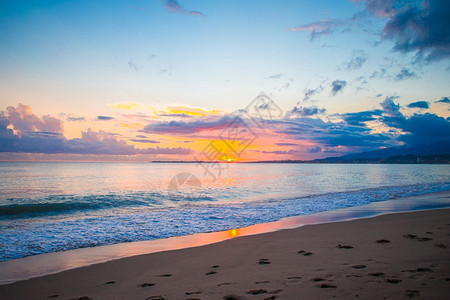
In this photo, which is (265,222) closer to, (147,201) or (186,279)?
(186,279)

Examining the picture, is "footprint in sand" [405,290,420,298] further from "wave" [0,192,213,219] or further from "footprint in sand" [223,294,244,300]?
"wave" [0,192,213,219]

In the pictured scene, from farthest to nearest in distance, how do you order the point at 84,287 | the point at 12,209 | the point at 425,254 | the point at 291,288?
the point at 12,209 → the point at 425,254 → the point at 84,287 → the point at 291,288

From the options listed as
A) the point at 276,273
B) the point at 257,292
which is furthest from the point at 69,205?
the point at 257,292

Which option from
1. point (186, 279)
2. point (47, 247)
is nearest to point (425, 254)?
point (186, 279)

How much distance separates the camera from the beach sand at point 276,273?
14.8ft

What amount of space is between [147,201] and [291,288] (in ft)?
62.7

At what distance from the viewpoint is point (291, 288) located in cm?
462

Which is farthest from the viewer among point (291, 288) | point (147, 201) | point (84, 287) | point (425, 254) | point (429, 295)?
point (147, 201)

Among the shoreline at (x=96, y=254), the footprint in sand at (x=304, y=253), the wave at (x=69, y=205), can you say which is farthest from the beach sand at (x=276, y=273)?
the wave at (x=69, y=205)

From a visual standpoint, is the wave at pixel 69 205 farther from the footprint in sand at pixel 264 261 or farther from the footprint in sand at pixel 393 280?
the footprint in sand at pixel 393 280

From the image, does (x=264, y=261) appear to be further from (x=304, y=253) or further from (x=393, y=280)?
(x=393, y=280)

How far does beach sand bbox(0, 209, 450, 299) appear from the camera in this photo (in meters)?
4.52

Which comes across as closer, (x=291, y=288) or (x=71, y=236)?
(x=291, y=288)

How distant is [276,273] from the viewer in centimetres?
559
